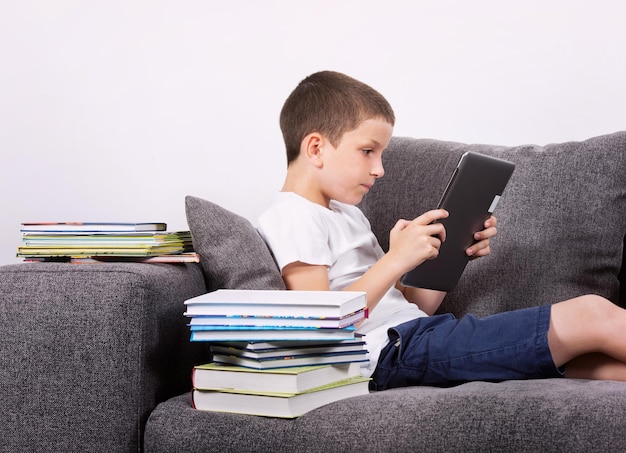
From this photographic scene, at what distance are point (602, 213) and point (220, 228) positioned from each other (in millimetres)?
822

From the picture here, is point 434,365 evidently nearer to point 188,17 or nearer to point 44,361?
point 44,361

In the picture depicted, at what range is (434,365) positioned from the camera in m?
1.55

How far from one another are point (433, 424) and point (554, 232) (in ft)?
2.51

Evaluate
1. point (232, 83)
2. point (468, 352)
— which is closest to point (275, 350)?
point (468, 352)

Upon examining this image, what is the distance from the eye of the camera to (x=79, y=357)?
55.1 inches

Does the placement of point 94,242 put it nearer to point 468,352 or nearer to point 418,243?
point 418,243

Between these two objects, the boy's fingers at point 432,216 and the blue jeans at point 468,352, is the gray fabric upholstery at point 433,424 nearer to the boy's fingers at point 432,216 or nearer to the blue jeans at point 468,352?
the blue jeans at point 468,352

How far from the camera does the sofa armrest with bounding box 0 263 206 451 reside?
4.55 ft

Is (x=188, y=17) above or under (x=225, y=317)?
above

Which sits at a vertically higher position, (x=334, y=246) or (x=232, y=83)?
(x=232, y=83)

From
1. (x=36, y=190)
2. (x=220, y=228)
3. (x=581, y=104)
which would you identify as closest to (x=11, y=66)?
(x=36, y=190)

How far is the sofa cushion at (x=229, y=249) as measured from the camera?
1632 millimetres

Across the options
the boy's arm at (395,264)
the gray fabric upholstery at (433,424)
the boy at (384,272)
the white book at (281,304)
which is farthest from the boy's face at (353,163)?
the gray fabric upholstery at (433,424)

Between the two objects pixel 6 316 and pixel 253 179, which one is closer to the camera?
pixel 6 316
